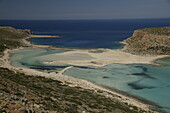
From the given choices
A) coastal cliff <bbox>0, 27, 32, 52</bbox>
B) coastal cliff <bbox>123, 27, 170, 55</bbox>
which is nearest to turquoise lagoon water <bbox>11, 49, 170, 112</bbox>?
coastal cliff <bbox>123, 27, 170, 55</bbox>

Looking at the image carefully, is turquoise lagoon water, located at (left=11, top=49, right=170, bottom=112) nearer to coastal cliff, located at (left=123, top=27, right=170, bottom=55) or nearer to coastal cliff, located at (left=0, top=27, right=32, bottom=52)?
coastal cliff, located at (left=123, top=27, right=170, bottom=55)

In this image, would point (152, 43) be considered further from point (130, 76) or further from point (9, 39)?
point (9, 39)

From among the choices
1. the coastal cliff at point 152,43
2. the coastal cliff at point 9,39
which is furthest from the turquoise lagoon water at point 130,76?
the coastal cliff at point 9,39

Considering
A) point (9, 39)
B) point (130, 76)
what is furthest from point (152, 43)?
point (9, 39)

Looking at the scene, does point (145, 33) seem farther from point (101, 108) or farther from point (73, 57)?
point (101, 108)

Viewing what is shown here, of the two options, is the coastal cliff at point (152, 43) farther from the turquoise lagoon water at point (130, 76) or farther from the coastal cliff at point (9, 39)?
the coastal cliff at point (9, 39)
